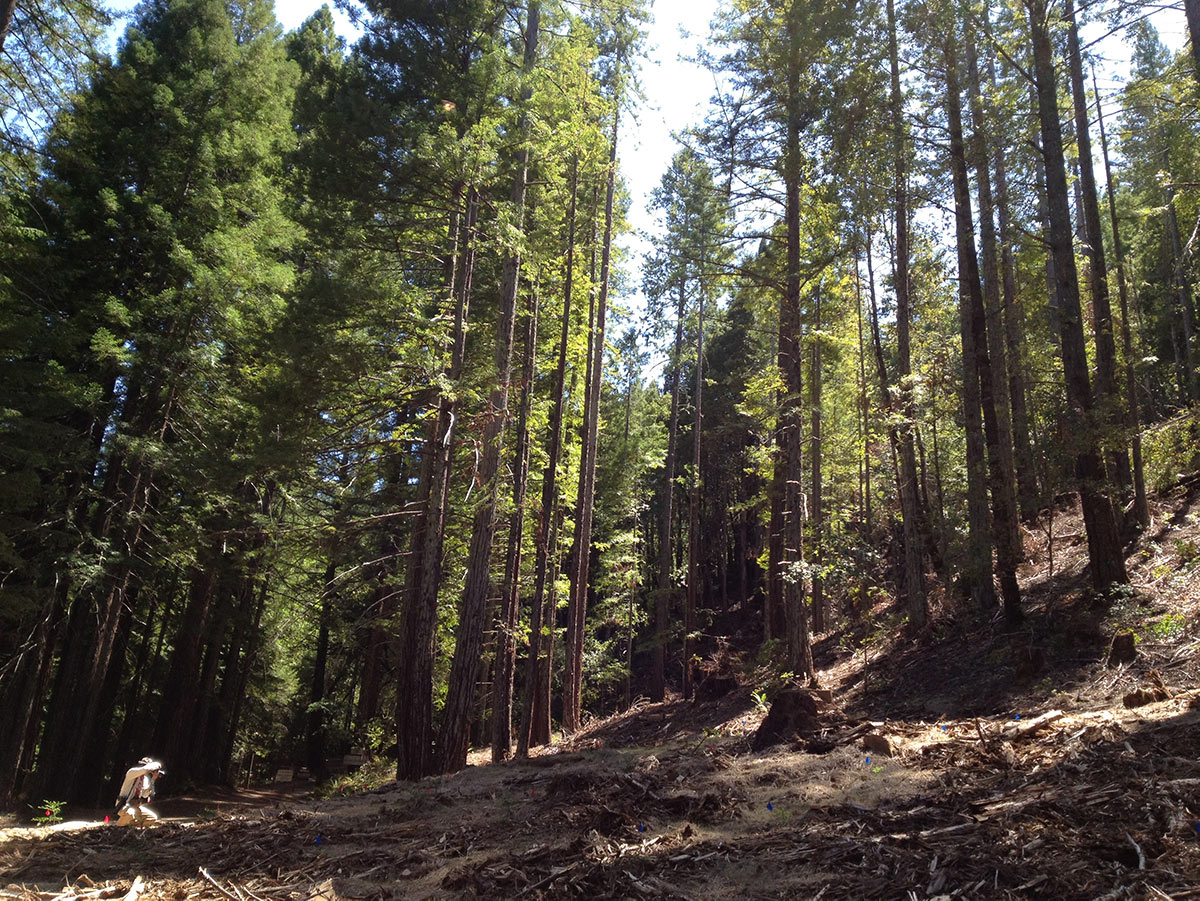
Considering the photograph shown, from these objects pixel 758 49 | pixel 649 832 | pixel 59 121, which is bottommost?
pixel 649 832

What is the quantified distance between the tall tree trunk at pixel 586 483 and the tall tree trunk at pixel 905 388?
671 centimetres

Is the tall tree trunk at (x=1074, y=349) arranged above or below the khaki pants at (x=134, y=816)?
above

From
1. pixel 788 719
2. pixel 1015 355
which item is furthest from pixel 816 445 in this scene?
pixel 788 719

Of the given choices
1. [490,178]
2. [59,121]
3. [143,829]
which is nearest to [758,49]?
[490,178]

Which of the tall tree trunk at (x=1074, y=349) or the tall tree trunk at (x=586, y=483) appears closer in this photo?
the tall tree trunk at (x=1074, y=349)

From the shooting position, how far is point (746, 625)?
107 feet

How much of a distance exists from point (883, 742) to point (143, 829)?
703cm

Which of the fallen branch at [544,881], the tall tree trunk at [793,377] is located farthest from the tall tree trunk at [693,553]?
the fallen branch at [544,881]

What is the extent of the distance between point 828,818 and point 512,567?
9.73 m

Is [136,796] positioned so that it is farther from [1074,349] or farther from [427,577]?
[1074,349]

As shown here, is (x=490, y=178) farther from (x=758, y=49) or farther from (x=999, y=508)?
(x=999, y=508)

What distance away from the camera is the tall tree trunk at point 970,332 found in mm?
11656

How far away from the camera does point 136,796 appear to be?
773 centimetres

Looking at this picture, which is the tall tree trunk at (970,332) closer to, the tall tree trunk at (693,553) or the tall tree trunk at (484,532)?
the tall tree trunk at (484,532)
